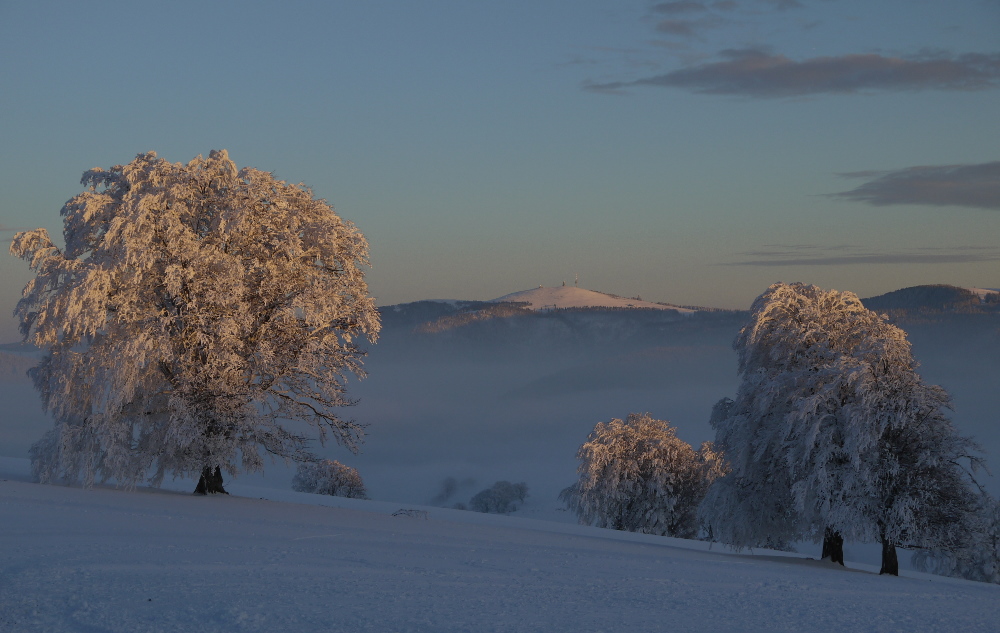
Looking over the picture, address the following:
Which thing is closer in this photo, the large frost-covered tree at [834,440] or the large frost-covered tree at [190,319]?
the large frost-covered tree at [834,440]

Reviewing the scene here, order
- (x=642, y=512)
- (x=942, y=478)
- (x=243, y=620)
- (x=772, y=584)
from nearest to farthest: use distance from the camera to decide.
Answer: (x=243, y=620) → (x=772, y=584) → (x=942, y=478) → (x=642, y=512)

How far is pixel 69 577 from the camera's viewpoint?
36.0 ft

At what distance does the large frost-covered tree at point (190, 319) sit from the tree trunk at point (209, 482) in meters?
0.09

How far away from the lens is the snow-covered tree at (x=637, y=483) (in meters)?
48.6

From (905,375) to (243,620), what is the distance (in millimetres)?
19298

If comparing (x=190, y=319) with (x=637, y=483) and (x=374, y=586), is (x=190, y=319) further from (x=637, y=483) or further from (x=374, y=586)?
(x=637, y=483)

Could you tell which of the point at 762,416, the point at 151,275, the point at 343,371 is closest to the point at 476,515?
the point at 343,371

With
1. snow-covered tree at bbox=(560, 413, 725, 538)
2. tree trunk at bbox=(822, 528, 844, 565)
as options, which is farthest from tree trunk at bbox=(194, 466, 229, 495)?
snow-covered tree at bbox=(560, 413, 725, 538)

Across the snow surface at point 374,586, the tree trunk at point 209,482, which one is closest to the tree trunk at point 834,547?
the snow surface at point 374,586

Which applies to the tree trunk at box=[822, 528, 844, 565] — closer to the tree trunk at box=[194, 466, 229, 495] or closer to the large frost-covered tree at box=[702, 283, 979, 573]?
the large frost-covered tree at box=[702, 283, 979, 573]

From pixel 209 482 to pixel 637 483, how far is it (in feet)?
96.1

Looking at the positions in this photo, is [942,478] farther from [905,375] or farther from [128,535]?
[128,535]

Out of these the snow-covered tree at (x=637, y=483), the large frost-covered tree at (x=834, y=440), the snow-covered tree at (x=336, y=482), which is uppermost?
the large frost-covered tree at (x=834, y=440)

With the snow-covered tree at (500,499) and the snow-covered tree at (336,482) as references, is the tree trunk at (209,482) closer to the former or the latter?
the snow-covered tree at (336,482)
